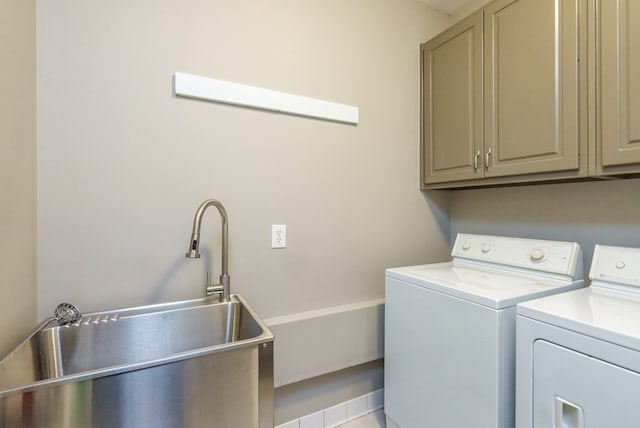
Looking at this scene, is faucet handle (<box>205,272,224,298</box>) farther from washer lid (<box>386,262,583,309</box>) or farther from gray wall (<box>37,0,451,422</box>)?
washer lid (<box>386,262,583,309</box>)

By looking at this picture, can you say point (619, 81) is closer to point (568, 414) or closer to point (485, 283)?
point (485, 283)

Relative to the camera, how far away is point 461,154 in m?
1.69

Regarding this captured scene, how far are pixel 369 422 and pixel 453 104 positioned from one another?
1.94 metres

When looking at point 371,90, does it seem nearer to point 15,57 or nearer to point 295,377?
point 15,57

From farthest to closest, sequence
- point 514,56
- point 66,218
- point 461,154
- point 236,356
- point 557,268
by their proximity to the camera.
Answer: point 461,154 < point 514,56 < point 557,268 < point 66,218 < point 236,356

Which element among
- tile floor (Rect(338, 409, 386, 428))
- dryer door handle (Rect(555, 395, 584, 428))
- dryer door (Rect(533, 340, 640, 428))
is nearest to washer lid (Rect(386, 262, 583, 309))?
dryer door (Rect(533, 340, 640, 428))

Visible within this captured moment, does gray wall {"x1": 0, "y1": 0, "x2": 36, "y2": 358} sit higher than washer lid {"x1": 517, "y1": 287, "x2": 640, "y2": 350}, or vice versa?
gray wall {"x1": 0, "y1": 0, "x2": 36, "y2": 358}

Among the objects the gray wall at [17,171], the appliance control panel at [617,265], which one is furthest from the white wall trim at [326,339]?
the appliance control panel at [617,265]

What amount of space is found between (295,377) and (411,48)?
211 cm

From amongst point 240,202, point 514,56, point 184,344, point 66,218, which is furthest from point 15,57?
point 514,56

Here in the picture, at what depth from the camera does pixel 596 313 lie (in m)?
0.93

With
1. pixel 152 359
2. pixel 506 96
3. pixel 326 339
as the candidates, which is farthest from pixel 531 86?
pixel 152 359

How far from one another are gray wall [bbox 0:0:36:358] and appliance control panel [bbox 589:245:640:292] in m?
2.13

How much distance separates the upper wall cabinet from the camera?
4.06ft
